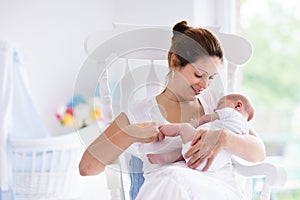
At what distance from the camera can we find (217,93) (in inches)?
63.1

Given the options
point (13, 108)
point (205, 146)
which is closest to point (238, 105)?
point (205, 146)

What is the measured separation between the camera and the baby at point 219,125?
56.8 inches

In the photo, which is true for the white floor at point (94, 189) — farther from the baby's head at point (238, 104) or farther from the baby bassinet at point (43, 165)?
the baby's head at point (238, 104)

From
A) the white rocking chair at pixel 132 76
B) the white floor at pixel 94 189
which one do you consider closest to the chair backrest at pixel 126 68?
the white rocking chair at pixel 132 76

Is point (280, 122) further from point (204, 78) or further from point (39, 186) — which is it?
point (204, 78)

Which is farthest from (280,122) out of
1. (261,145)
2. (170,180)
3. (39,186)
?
(170,180)

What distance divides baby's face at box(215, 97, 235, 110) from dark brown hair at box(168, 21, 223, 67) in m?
0.12

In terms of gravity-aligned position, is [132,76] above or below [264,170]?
above

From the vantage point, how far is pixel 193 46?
1503 millimetres

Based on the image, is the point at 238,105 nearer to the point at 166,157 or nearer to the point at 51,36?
the point at 166,157

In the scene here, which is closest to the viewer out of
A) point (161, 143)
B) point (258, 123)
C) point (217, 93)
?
point (161, 143)

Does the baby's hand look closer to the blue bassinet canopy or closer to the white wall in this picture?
the blue bassinet canopy

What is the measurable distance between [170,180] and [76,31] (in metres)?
2.10

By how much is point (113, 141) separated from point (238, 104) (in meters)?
0.39
